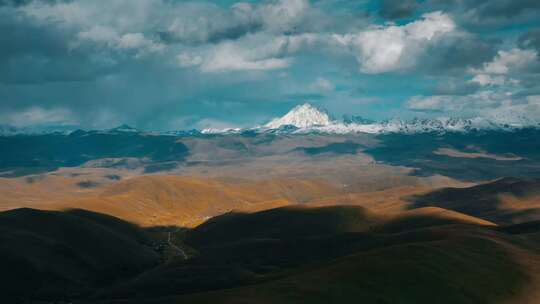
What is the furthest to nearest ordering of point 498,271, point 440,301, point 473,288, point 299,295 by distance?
point 498,271 → point 473,288 → point 440,301 → point 299,295

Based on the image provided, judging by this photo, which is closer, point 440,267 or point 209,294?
point 209,294

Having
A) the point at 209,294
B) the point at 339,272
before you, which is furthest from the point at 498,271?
the point at 209,294

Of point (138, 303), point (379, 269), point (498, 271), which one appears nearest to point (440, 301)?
point (379, 269)

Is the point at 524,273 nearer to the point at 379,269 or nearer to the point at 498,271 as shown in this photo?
the point at 498,271

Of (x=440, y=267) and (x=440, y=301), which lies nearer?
(x=440, y=301)

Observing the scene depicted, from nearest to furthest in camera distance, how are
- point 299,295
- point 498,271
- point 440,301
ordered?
point 299,295 → point 440,301 → point 498,271

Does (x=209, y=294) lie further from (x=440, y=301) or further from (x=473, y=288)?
(x=473, y=288)

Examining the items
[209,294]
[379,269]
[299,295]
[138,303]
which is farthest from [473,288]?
[138,303]

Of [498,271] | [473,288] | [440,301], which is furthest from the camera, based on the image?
[498,271]
